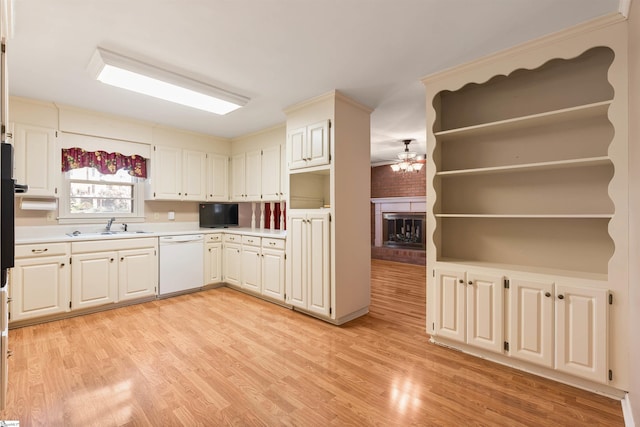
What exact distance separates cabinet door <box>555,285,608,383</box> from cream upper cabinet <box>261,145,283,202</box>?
3.39 metres

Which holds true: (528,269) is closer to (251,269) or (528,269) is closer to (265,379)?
(265,379)

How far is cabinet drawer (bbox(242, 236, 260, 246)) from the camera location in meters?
4.16

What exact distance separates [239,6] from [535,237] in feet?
9.36

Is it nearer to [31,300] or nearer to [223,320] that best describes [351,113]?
[223,320]

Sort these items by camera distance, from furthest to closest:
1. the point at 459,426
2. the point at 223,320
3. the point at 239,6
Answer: the point at 223,320 < the point at 239,6 < the point at 459,426

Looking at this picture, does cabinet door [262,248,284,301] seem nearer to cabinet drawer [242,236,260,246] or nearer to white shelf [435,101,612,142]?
cabinet drawer [242,236,260,246]

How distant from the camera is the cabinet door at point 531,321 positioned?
7.09 ft

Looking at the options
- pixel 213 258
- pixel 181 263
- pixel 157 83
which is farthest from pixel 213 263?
pixel 157 83

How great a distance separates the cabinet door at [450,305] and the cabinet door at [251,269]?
2379 millimetres

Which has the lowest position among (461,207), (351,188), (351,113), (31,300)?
Answer: (31,300)

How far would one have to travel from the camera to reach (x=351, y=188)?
11.3 ft

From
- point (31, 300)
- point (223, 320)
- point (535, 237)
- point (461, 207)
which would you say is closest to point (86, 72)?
point (31, 300)

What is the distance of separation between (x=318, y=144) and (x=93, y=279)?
Result: 313 centimetres

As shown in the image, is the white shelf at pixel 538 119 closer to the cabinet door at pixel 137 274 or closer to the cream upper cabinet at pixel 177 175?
the cream upper cabinet at pixel 177 175
